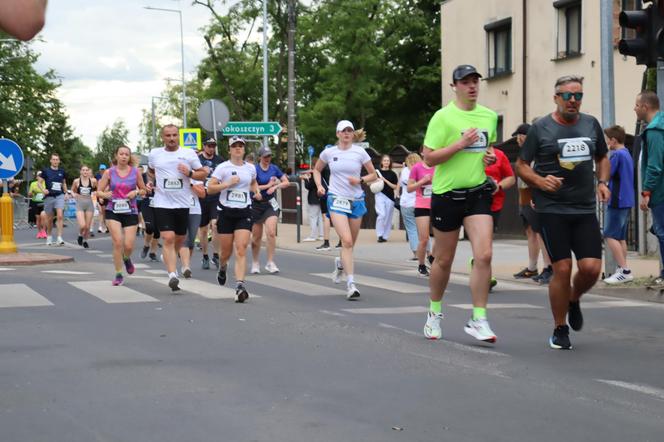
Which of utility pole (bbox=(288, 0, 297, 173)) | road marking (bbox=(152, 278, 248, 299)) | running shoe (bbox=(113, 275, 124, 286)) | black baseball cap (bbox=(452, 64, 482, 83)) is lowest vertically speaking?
road marking (bbox=(152, 278, 248, 299))

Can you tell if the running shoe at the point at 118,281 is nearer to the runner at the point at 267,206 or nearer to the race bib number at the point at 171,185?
the race bib number at the point at 171,185

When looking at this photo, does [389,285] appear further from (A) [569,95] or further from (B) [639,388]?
(B) [639,388]

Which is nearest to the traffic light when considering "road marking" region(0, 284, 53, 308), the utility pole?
"road marking" region(0, 284, 53, 308)

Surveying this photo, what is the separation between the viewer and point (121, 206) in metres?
13.7

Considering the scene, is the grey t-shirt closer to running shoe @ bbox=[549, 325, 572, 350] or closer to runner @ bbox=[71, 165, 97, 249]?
running shoe @ bbox=[549, 325, 572, 350]

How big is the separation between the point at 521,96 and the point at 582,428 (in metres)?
27.0

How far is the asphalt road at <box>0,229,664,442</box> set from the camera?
204 inches

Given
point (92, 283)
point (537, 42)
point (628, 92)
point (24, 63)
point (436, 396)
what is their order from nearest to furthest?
1. point (436, 396)
2. point (92, 283)
3. point (628, 92)
4. point (537, 42)
5. point (24, 63)

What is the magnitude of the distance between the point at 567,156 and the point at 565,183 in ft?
0.62

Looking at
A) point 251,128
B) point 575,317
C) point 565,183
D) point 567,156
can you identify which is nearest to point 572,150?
point 567,156

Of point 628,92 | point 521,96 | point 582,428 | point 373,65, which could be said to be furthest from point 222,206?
point 373,65

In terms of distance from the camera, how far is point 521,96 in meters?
31.4

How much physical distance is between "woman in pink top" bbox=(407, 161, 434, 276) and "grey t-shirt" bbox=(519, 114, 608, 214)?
243 inches

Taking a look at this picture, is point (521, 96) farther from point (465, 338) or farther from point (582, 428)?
point (582, 428)
